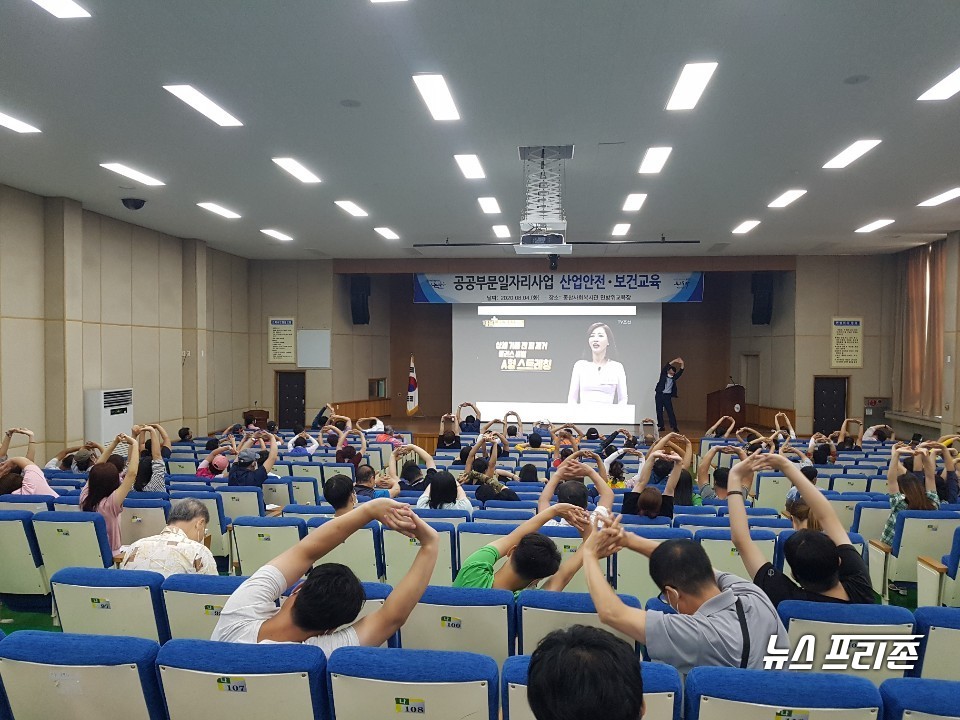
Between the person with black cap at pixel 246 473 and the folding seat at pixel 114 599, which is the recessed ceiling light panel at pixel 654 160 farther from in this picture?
the folding seat at pixel 114 599

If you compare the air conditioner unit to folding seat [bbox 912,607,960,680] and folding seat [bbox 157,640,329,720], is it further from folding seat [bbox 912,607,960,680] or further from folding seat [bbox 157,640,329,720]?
folding seat [bbox 912,607,960,680]

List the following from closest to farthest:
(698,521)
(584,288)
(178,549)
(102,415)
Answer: (178,549) < (698,521) < (102,415) < (584,288)

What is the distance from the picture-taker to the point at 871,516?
205 inches

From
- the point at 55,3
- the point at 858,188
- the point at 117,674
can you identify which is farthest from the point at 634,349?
the point at 117,674

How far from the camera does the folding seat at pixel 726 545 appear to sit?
378 cm

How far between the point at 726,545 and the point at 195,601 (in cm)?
299

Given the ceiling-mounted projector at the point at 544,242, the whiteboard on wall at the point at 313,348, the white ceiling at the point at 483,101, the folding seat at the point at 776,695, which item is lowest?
the folding seat at the point at 776,695

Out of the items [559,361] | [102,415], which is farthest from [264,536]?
[559,361]

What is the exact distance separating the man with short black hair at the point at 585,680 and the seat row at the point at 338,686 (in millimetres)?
581

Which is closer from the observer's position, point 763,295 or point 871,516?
point 871,516

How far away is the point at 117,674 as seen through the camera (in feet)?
5.93

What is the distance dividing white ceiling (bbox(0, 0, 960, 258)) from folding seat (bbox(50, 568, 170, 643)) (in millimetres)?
3988

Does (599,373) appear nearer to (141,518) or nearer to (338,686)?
(141,518)

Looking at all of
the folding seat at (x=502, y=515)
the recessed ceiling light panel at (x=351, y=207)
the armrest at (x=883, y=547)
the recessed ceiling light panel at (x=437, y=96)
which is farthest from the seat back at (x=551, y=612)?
the recessed ceiling light panel at (x=351, y=207)
